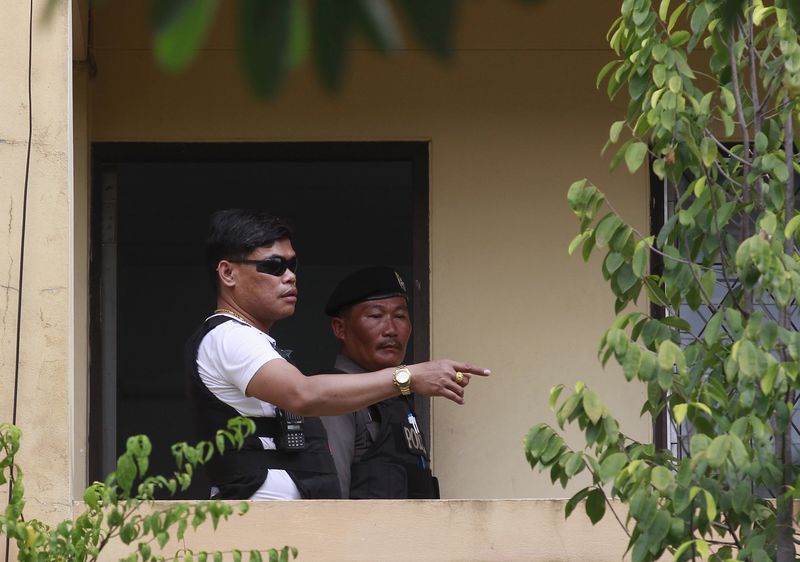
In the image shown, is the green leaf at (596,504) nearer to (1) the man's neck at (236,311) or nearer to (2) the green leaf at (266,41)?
(1) the man's neck at (236,311)

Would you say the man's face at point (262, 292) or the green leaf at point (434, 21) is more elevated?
the man's face at point (262, 292)

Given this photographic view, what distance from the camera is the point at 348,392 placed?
434 cm

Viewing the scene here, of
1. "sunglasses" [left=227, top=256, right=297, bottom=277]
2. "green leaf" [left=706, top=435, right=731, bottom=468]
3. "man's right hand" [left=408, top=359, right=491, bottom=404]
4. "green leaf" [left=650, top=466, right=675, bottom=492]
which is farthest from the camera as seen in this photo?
"sunglasses" [left=227, top=256, right=297, bottom=277]

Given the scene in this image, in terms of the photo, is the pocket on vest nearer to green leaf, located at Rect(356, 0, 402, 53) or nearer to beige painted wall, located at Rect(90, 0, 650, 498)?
beige painted wall, located at Rect(90, 0, 650, 498)

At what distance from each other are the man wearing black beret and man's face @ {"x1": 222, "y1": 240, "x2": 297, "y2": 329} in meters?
0.49

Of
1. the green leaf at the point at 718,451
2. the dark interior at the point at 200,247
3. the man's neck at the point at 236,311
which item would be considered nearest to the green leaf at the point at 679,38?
the green leaf at the point at 718,451

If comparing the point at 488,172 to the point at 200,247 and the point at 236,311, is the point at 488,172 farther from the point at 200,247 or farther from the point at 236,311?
the point at 200,247

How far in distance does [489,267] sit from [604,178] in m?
0.60

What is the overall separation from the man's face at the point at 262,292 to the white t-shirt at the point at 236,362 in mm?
113

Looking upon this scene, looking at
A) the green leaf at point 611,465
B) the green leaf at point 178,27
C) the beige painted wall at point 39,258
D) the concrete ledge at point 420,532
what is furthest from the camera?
the concrete ledge at point 420,532

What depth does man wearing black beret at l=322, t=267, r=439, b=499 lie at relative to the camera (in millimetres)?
5098

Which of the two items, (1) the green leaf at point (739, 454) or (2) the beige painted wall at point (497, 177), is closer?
(1) the green leaf at point (739, 454)

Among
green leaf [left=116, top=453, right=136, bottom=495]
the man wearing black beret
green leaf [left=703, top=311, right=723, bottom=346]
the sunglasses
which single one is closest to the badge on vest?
the man wearing black beret

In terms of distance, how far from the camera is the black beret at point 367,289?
18.1 ft
